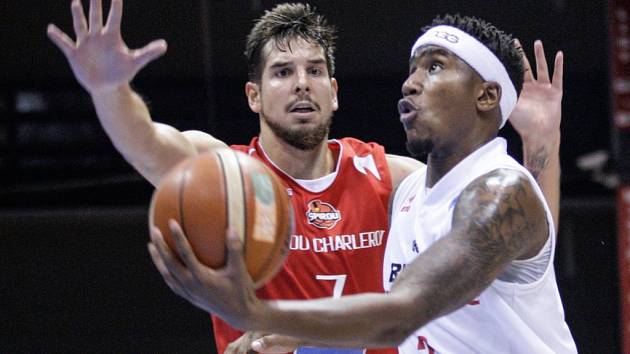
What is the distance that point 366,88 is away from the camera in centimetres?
611

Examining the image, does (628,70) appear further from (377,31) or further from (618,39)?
(377,31)

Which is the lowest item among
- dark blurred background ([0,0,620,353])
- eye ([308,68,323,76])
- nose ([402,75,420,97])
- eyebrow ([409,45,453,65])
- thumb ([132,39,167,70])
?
dark blurred background ([0,0,620,353])

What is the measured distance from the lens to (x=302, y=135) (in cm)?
352


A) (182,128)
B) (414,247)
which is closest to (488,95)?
(414,247)

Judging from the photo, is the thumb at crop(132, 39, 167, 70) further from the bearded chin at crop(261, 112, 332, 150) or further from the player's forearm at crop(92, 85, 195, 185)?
the bearded chin at crop(261, 112, 332, 150)

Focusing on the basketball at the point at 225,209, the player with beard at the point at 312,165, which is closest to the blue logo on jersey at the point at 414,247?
the basketball at the point at 225,209

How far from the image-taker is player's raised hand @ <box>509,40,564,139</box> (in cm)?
330

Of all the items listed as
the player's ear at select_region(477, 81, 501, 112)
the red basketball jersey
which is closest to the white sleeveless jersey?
the player's ear at select_region(477, 81, 501, 112)

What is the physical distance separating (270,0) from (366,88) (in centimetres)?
80

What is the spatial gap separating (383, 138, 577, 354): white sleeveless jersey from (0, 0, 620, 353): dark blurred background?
3.30 m

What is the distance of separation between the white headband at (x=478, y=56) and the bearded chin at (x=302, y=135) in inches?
30.0

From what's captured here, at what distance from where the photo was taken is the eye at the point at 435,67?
281 cm

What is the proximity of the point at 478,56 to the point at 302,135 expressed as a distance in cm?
A: 90

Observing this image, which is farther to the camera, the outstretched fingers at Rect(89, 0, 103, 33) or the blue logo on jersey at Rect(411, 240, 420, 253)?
the blue logo on jersey at Rect(411, 240, 420, 253)
